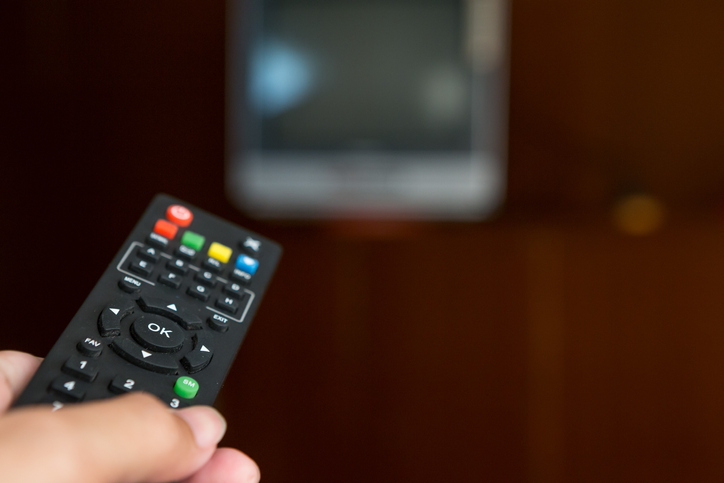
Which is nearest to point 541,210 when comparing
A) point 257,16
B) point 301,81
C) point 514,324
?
point 514,324

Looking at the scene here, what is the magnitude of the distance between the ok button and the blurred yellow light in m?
1.00

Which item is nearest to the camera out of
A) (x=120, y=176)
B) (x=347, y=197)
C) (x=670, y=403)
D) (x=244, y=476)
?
(x=244, y=476)

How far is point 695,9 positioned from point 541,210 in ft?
1.64

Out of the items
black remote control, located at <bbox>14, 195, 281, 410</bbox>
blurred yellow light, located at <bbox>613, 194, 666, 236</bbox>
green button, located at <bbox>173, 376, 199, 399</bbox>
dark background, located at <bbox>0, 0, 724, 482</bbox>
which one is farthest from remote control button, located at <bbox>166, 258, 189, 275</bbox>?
blurred yellow light, located at <bbox>613, 194, 666, 236</bbox>

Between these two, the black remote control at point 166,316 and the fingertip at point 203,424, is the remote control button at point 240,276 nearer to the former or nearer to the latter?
the black remote control at point 166,316

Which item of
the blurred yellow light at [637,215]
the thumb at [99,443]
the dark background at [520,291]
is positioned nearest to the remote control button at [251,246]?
the thumb at [99,443]

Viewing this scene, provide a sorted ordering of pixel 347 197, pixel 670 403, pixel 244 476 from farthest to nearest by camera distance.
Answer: pixel 347 197, pixel 670 403, pixel 244 476

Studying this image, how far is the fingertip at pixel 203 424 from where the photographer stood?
0.34 m

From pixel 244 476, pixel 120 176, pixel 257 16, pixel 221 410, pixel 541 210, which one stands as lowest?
pixel 244 476

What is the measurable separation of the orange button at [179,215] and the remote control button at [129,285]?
76 millimetres

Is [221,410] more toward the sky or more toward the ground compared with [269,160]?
more toward the ground

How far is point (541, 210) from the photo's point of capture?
1381mm

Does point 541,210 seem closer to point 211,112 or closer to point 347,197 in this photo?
point 347,197

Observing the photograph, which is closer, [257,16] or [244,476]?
[244,476]
